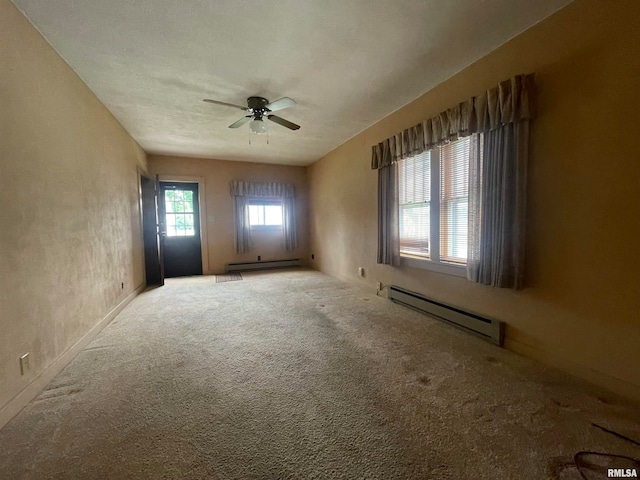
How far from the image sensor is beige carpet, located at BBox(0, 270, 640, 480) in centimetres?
113

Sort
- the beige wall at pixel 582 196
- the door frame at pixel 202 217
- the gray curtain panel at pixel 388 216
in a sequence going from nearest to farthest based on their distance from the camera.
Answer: the beige wall at pixel 582 196 < the gray curtain panel at pixel 388 216 < the door frame at pixel 202 217

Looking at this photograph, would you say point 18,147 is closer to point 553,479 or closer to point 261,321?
point 261,321

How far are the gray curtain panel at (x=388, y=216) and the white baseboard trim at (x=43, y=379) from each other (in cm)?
330

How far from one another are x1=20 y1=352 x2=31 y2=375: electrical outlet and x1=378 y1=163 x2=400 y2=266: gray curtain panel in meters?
3.34

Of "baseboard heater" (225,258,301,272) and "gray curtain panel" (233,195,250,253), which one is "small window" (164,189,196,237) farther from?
"baseboard heater" (225,258,301,272)

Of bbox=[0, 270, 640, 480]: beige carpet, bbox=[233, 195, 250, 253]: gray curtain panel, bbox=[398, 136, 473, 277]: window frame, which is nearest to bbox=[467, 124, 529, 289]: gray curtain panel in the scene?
bbox=[398, 136, 473, 277]: window frame

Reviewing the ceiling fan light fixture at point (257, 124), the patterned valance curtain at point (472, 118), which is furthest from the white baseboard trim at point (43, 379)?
the patterned valance curtain at point (472, 118)

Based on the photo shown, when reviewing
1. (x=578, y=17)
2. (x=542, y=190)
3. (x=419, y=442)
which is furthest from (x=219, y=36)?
(x=419, y=442)

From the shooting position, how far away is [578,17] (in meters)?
1.70

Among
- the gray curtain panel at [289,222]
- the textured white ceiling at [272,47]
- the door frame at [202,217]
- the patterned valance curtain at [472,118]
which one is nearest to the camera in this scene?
the textured white ceiling at [272,47]

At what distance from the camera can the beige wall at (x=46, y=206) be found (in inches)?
59.4

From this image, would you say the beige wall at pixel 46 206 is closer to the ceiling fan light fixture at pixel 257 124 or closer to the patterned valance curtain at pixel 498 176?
the ceiling fan light fixture at pixel 257 124

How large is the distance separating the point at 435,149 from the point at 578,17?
1302 mm

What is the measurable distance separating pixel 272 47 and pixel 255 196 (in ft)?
13.2
